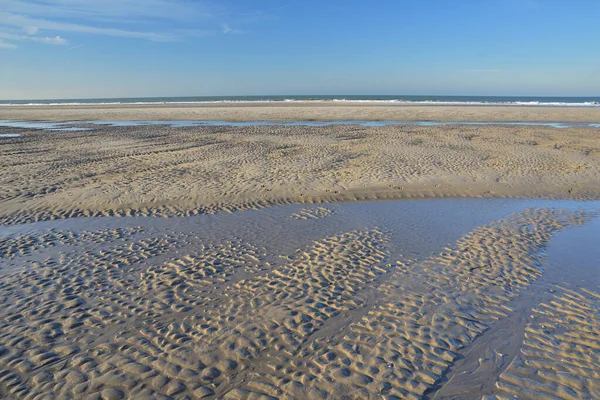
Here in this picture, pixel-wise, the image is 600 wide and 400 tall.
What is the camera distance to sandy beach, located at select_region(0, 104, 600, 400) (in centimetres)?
433

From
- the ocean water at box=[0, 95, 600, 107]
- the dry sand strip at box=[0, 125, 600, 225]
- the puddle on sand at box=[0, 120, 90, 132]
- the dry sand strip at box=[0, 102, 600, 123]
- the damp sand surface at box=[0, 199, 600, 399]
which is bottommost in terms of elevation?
the damp sand surface at box=[0, 199, 600, 399]

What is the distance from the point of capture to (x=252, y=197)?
37.5 ft

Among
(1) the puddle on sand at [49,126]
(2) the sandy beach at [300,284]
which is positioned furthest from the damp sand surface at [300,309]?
(1) the puddle on sand at [49,126]

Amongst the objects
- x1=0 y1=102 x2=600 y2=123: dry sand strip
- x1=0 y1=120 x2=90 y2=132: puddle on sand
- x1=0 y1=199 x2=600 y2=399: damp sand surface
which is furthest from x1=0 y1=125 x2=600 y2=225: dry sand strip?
x1=0 y1=102 x2=600 y2=123: dry sand strip

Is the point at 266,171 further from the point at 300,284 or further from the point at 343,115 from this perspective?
the point at 343,115

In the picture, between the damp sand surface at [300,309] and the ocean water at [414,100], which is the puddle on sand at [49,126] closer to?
the damp sand surface at [300,309]

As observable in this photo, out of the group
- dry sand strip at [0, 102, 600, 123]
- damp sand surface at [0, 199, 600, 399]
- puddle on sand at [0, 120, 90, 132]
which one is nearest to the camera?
damp sand surface at [0, 199, 600, 399]

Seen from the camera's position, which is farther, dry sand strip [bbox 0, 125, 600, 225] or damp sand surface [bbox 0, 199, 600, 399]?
dry sand strip [bbox 0, 125, 600, 225]

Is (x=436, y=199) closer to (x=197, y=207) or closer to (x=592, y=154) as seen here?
(x=197, y=207)

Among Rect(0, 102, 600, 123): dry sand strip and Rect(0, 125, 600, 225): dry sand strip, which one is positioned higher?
Rect(0, 102, 600, 123): dry sand strip

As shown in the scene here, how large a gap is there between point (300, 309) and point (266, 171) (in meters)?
9.37

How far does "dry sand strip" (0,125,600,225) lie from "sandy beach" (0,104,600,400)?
128 mm

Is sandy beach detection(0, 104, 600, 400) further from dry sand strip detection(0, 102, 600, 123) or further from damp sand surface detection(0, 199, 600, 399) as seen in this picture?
dry sand strip detection(0, 102, 600, 123)

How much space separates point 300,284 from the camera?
639 centimetres
